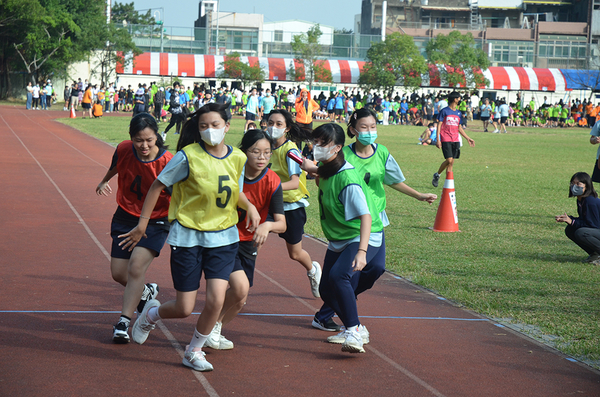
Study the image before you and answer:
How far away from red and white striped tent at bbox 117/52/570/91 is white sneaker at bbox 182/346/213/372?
174 ft

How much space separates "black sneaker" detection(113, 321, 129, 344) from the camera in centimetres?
482

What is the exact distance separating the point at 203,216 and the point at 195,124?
24.9 inches

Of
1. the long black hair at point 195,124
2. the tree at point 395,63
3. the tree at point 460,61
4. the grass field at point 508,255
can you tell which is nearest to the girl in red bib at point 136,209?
the long black hair at point 195,124

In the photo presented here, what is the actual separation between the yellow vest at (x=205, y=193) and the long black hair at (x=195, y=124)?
0.13 metres

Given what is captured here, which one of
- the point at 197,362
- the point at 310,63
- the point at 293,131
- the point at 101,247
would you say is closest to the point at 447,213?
the point at 293,131

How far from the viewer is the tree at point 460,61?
57.8 meters

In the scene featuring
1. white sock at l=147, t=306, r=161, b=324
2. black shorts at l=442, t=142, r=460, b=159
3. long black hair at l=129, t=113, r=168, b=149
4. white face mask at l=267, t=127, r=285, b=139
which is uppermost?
long black hair at l=129, t=113, r=168, b=149

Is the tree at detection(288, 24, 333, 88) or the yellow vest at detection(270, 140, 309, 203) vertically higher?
the tree at detection(288, 24, 333, 88)

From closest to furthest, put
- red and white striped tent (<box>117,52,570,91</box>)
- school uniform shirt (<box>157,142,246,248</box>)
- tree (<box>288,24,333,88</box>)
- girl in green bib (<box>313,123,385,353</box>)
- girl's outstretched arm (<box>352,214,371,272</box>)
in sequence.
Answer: school uniform shirt (<box>157,142,246,248</box>) → girl's outstretched arm (<box>352,214,371,272</box>) → girl in green bib (<box>313,123,385,353</box>) → tree (<box>288,24,333,88</box>) → red and white striped tent (<box>117,52,570,91</box>)

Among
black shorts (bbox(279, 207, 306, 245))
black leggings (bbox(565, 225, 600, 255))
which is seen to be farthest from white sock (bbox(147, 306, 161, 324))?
black leggings (bbox(565, 225, 600, 255))

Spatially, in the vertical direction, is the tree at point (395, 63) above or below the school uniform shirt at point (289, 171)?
above

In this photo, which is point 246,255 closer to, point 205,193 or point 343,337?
point 205,193

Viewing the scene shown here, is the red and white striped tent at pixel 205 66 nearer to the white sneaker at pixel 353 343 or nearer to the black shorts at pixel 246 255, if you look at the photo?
the black shorts at pixel 246 255

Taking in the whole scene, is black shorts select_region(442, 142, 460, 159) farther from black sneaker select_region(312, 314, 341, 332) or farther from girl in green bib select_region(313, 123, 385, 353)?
girl in green bib select_region(313, 123, 385, 353)
